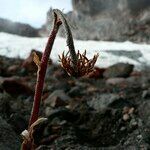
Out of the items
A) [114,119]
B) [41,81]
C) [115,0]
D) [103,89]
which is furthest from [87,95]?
[115,0]

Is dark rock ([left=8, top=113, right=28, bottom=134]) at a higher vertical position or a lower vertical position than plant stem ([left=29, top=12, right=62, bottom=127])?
lower

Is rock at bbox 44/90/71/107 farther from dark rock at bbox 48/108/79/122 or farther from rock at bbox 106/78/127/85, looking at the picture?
rock at bbox 106/78/127/85

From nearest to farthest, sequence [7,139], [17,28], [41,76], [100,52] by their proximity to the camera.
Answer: [41,76] → [7,139] → [100,52] → [17,28]

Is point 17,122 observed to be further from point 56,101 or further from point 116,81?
point 116,81

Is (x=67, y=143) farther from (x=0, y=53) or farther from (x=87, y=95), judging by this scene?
(x=0, y=53)

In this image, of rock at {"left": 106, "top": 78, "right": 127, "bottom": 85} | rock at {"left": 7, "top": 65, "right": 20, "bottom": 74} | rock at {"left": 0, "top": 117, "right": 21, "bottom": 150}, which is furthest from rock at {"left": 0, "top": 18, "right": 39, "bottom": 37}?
rock at {"left": 0, "top": 117, "right": 21, "bottom": 150}

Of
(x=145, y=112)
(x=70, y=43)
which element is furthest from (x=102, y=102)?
(x=70, y=43)

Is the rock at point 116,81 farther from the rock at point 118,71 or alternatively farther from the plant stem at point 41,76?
the plant stem at point 41,76
